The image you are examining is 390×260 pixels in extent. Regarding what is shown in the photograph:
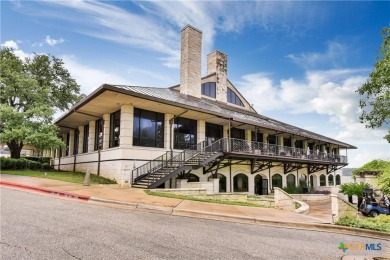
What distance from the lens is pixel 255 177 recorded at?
2541 cm

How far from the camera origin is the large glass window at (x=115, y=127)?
19.0 meters

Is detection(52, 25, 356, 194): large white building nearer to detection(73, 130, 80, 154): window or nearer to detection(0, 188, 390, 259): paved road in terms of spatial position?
detection(73, 130, 80, 154): window

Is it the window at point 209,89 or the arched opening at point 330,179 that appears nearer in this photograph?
the window at point 209,89

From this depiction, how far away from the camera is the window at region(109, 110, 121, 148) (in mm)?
19047

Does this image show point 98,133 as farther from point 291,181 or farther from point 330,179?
point 330,179

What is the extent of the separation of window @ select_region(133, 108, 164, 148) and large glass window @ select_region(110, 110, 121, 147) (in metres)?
1.65

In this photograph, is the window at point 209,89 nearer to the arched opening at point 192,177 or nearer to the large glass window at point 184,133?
the large glass window at point 184,133

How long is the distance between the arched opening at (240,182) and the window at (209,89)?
33.3ft

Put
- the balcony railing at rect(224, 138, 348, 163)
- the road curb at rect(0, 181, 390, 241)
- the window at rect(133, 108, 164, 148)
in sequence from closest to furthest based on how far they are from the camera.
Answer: the road curb at rect(0, 181, 390, 241), the window at rect(133, 108, 164, 148), the balcony railing at rect(224, 138, 348, 163)

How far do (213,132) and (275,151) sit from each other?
6117 mm

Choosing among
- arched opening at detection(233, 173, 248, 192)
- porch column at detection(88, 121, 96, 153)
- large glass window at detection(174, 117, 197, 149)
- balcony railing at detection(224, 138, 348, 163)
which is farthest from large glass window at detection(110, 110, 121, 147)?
arched opening at detection(233, 173, 248, 192)

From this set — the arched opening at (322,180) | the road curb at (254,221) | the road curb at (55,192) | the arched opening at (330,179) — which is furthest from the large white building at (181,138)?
the arched opening at (330,179)

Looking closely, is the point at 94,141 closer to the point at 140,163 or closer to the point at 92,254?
the point at 140,163

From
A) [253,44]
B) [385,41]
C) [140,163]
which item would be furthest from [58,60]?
[385,41]
